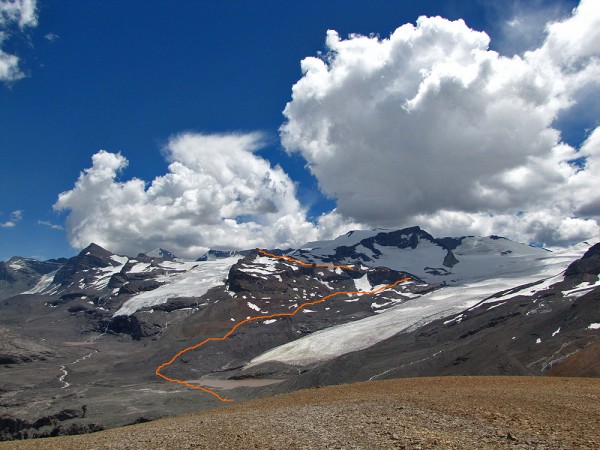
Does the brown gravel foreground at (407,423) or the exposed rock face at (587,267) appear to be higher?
the exposed rock face at (587,267)

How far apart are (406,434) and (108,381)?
149 m

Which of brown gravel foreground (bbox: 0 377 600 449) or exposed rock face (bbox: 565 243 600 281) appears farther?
exposed rock face (bbox: 565 243 600 281)

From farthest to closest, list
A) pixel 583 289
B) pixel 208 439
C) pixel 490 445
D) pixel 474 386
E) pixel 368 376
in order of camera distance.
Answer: pixel 583 289 → pixel 368 376 → pixel 474 386 → pixel 208 439 → pixel 490 445

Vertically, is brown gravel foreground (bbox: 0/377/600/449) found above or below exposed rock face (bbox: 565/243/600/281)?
below

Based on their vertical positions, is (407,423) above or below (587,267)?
below

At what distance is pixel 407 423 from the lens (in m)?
20.1

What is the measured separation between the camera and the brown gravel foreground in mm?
17641

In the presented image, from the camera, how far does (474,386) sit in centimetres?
2939

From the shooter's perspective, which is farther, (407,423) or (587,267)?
(587,267)

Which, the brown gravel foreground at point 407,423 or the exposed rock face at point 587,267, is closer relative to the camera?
the brown gravel foreground at point 407,423

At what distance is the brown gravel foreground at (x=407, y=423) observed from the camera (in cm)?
1764

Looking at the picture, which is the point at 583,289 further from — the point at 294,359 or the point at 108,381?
the point at 108,381

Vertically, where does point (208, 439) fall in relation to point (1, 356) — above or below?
below

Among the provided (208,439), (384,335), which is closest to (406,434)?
(208,439)
